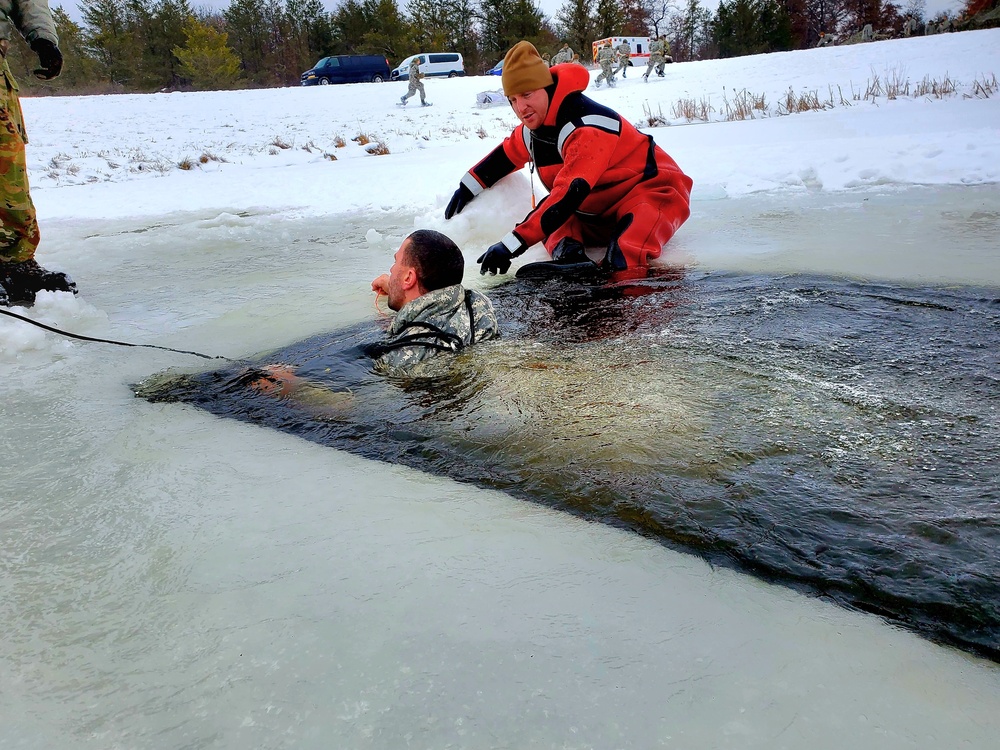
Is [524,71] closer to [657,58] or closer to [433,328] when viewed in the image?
[433,328]

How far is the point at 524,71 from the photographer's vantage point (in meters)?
4.10

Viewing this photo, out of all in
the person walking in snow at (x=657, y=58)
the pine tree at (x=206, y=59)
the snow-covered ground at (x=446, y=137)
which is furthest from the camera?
the pine tree at (x=206, y=59)

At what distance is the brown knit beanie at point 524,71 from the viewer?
4094 millimetres

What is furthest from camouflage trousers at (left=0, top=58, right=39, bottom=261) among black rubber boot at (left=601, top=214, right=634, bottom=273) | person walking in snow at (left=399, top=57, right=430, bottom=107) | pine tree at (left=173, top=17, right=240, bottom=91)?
pine tree at (left=173, top=17, right=240, bottom=91)

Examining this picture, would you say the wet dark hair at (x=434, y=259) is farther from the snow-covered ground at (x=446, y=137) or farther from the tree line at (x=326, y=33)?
the tree line at (x=326, y=33)

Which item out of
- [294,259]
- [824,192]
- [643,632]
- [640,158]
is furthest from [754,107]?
[643,632]

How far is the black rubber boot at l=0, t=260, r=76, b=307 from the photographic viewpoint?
146 inches

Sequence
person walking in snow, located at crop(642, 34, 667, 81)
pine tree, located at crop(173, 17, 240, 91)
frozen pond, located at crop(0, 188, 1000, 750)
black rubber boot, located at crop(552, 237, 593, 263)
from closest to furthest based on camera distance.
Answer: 1. frozen pond, located at crop(0, 188, 1000, 750)
2. black rubber boot, located at crop(552, 237, 593, 263)
3. person walking in snow, located at crop(642, 34, 667, 81)
4. pine tree, located at crop(173, 17, 240, 91)

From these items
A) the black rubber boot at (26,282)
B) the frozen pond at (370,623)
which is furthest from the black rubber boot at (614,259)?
the black rubber boot at (26,282)

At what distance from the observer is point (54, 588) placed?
145 centimetres

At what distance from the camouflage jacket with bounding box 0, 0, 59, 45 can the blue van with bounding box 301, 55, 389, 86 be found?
89.2ft

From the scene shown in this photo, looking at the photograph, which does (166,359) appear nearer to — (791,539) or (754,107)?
(791,539)

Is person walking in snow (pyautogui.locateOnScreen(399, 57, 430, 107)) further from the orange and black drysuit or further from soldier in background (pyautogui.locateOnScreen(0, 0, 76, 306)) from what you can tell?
soldier in background (pyautogui.locateOnScreen(0, 0, 76, 306))

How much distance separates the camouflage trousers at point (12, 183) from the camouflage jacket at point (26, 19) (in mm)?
229
